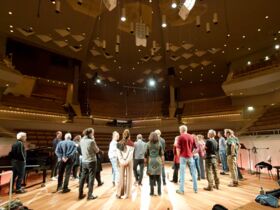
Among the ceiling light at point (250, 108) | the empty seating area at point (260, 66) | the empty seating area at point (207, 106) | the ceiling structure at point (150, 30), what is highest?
the ceiling structure at point (150, 30)

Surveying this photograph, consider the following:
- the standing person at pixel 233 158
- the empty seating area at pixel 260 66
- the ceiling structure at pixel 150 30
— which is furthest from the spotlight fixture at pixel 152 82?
the standing person at pixel 233 158

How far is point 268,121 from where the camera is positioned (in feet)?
34.0

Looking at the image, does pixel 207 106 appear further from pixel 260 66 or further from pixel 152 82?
pixel 260 66

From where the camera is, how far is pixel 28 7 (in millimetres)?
8844

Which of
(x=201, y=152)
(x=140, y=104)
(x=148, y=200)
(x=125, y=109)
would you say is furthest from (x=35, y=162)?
(x=140, y=104)

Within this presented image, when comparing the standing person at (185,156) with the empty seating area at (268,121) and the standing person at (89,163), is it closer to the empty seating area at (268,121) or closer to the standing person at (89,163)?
the standing person at (89,163)

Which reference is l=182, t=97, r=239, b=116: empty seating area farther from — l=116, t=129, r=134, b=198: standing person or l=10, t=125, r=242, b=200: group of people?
l=116, t=129, r=134, b=198: standing person

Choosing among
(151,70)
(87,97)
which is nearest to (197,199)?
(151,70)

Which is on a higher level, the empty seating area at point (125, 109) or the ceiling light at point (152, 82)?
the ceiling light at point (152, 82)

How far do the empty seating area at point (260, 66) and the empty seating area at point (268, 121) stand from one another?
2.32 meters

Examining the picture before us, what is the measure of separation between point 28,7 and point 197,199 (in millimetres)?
9751

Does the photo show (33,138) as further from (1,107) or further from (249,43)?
(249,43)

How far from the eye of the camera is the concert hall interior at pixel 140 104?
13.9 ft

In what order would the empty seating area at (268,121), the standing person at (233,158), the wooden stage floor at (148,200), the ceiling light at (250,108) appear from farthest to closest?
1. the ceiling light at (250,108)
2. the empty seating area at (268,121)
3. the standing person at (233,158)
4. the wooden stage floor at (148,200)
